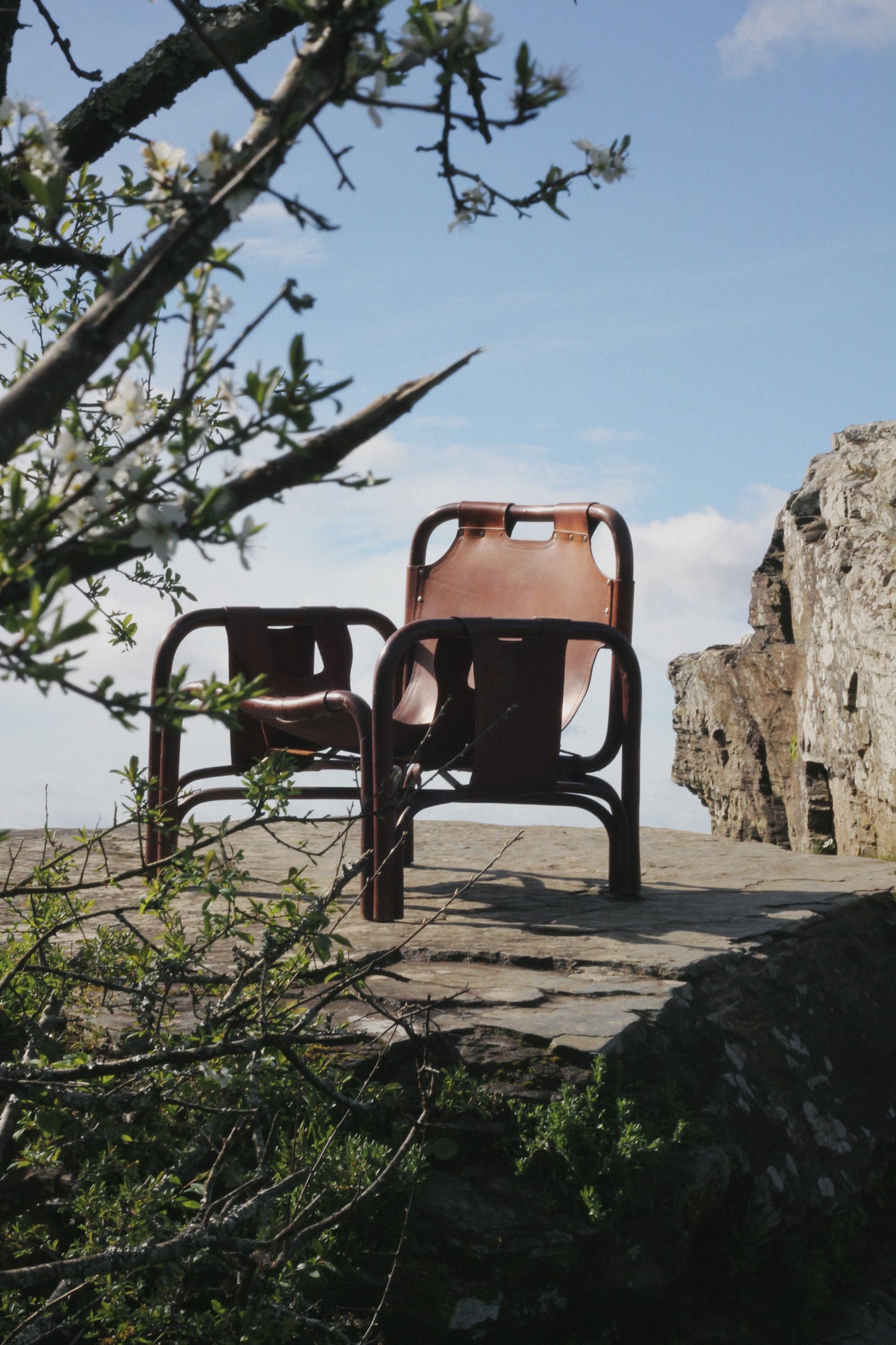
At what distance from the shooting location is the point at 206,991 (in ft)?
7.49

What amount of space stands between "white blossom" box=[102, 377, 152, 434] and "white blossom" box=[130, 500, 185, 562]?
0.12m

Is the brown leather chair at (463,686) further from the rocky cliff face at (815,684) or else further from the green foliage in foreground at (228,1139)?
the rocky cliff face at (815,684)

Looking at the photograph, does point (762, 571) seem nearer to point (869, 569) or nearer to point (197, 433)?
point (869, 569)

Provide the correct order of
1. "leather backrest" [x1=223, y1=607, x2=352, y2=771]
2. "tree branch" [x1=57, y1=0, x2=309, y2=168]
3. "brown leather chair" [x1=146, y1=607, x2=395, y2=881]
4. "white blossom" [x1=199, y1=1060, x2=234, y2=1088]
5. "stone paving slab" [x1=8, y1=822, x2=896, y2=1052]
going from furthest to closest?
"leather backrest" [x1=223, y1=607, x2=352, y2=771], "brown leather chair" [x1=146, y1=607, x2=395, y2=881], "tree branch" [x1=57, y1=0, x2=309, y2=168], "stone paving slab" [x1=8, y1=822, x2=896, y2=1052], "white blossom" [x1=199, y1=1060, x2=234, y2=1088]

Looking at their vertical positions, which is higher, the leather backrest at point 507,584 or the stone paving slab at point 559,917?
the leather backrest at point 507,584

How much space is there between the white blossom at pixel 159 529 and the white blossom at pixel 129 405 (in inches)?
4.6

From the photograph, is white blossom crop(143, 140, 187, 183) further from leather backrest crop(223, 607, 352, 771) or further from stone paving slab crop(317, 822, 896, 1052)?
leather backrest crop(223, 607, 352, 771)

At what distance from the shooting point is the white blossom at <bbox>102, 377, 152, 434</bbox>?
1.16 metres

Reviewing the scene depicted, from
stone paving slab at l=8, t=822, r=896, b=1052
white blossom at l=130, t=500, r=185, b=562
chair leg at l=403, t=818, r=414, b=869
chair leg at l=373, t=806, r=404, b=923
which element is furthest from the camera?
chair leg at l=403, t=818, r=414, b=869

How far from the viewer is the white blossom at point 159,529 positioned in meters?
1.13

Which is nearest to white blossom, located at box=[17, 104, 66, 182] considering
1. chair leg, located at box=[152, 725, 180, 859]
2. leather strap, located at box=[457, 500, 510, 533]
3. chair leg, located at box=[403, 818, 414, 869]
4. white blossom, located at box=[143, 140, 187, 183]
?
white blossom, located at box=[143, 140, 187, 183]

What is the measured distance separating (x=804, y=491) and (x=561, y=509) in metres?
1.79

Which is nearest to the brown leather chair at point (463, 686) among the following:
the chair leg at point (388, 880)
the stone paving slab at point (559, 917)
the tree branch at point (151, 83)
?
the chair leg at point (388, 880)

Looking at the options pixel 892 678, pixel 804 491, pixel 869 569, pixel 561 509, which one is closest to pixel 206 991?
pixel 561 509
